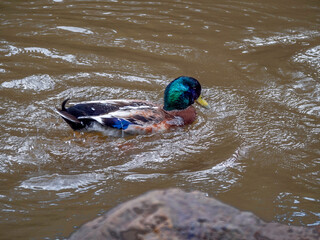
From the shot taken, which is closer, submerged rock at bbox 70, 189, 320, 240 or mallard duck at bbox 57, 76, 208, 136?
submerged rock at bbox 70, 189, 320, 240

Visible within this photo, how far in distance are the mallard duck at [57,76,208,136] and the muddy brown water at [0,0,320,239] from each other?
6.1 inches

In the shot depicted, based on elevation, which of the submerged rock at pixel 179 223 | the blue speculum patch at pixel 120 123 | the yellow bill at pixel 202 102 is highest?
the submerged rock at pixel 179 223

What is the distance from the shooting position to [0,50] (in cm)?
828

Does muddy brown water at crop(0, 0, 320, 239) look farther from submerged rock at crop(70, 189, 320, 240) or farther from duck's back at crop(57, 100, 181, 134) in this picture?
submerged rock at crop(70, 189, 320, 240)

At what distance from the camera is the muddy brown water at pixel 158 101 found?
457 cm

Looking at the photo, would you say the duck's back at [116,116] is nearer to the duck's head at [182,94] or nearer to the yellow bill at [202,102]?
the duck's head at [182,94]

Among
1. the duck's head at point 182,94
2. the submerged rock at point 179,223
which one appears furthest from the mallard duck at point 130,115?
the submerged rock at point 179,223

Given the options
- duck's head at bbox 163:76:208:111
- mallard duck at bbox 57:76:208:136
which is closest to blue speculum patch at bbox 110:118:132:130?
mallard duck at bbox 57:76:208:136

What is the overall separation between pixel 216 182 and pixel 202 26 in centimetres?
587

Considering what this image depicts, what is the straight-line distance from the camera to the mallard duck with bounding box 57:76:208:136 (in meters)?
5.91

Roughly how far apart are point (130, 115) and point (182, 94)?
3.30 ft

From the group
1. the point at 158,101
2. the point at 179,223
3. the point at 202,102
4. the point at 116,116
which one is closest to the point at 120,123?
the point at 116,116

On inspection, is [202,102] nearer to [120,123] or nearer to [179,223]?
[120,123]

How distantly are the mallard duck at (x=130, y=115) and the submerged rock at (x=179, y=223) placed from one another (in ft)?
9.80
